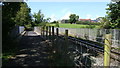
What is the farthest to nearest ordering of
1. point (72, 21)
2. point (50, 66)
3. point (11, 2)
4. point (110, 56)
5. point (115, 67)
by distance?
point (72, 21) → point (11, 2) → point (50, 66) → point (115, 67) → point (110, 56)

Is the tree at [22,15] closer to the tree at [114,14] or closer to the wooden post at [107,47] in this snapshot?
the tree at [114,14]

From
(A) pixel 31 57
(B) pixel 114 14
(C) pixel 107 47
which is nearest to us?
(C) pixel 107 47

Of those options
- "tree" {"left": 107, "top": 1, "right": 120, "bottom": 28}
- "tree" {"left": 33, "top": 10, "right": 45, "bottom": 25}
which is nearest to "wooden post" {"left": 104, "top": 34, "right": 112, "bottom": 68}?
"tree" {"left": 107, "top": 1, "right": 120, "bottom": 28}

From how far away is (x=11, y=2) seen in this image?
13.0 metres

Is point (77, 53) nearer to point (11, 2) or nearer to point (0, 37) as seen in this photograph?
point (0, 37)

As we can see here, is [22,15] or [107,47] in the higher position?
[22,15]

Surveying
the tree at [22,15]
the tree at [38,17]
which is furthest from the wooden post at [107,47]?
the tree at [38,17]

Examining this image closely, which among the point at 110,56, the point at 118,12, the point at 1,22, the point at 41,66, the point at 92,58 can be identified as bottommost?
the point at 41,66

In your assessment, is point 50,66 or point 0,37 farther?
point 0,37

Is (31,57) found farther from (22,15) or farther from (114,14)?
(22,15)

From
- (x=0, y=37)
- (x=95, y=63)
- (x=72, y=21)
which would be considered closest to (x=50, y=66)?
(x=95, y=63)

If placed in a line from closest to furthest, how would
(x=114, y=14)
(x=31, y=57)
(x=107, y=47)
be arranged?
(x=107, y=47) → (x=31, y=57) → (x=114, y=14)

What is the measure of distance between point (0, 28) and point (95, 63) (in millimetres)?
7451

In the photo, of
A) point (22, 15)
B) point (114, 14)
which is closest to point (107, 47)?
point (114, 14)
